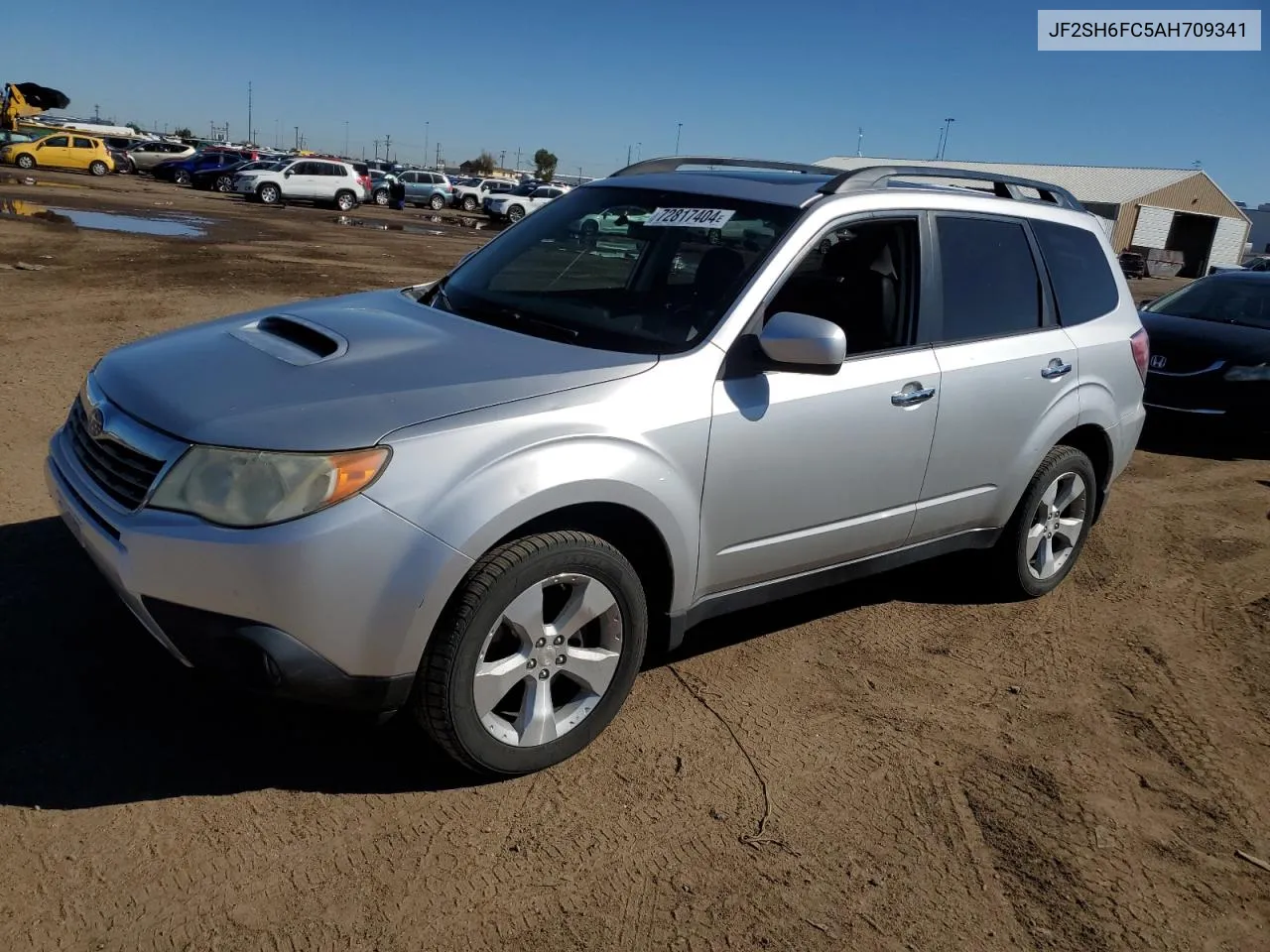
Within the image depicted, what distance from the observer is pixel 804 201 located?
3.90 metres

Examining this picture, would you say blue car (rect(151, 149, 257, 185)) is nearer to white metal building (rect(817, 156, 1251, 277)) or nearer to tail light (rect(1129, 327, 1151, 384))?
white metal building (rect(817, 156, 1251, 277))

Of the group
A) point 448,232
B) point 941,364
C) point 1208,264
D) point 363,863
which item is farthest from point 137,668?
point 1208,264

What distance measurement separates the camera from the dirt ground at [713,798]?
8.89 feet

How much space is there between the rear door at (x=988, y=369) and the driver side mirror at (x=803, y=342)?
0.91m

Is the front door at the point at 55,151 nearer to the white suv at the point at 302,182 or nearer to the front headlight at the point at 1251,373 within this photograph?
the white suv at the point at 302,182

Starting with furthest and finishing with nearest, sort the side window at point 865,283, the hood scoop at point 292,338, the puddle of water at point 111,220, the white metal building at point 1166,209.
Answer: the white metal building at point 1166,209 → the puddle of water at point 111,220 → the side window at point 865,283 → the hood scoop at point 292,338

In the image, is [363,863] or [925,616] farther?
[925,616]

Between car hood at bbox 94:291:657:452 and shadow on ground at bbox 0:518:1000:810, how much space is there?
77 cm

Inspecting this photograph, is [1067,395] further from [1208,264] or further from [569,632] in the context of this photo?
[1208,264]

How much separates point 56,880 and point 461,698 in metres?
1.09

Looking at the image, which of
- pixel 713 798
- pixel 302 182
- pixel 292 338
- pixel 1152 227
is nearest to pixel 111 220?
pixel 302 182

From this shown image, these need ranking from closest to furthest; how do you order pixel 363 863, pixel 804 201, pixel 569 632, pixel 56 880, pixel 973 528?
pixel 56 880 < pixel 363 863 < pixel 569 632 < pixel 804 201 < pixel 973 528

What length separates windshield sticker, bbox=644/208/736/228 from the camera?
3.99 metres

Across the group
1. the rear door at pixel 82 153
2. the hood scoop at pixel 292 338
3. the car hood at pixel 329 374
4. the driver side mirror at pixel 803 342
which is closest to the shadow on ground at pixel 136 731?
the car hood at pixel 329 374
